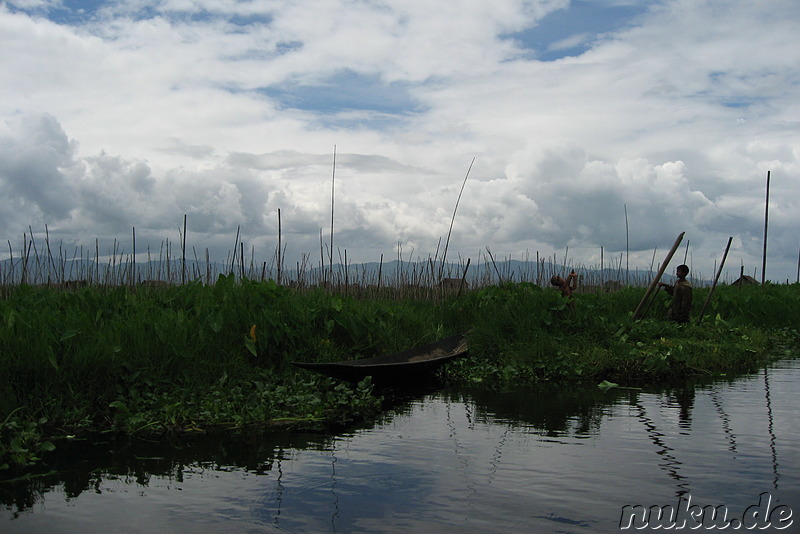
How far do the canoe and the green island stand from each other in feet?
0.68

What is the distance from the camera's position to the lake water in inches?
147

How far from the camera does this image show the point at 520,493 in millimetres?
4137

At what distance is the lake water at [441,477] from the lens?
3738mm

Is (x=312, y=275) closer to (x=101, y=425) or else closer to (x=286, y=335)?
(x=286, y=335)

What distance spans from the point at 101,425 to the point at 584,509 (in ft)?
13.0

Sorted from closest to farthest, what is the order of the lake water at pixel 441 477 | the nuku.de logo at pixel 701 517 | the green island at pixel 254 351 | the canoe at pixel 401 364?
the nuku.de logo at pixel 701 517 < the lake water at pixel 441 477 < the green island at pixel 254 351 < the canoe at pixel 401 364

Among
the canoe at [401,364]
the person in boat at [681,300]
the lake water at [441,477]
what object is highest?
the person in boat at [681,300]

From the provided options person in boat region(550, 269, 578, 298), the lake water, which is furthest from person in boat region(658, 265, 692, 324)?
the lake water

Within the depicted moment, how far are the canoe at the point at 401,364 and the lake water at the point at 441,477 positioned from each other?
1.92ft

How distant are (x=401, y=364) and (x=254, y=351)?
1553 millimetres

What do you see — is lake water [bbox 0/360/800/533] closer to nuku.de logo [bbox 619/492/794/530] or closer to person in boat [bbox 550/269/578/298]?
nuku.de logo [bbox 619/492/794/530]

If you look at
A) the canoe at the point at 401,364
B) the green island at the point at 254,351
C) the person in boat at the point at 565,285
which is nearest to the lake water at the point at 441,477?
the green island at the point at 254,351

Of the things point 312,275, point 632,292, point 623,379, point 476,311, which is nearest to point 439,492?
point 623,379

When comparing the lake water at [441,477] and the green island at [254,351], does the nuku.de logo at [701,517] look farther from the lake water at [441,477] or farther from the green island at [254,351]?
the green island at [254,351]
